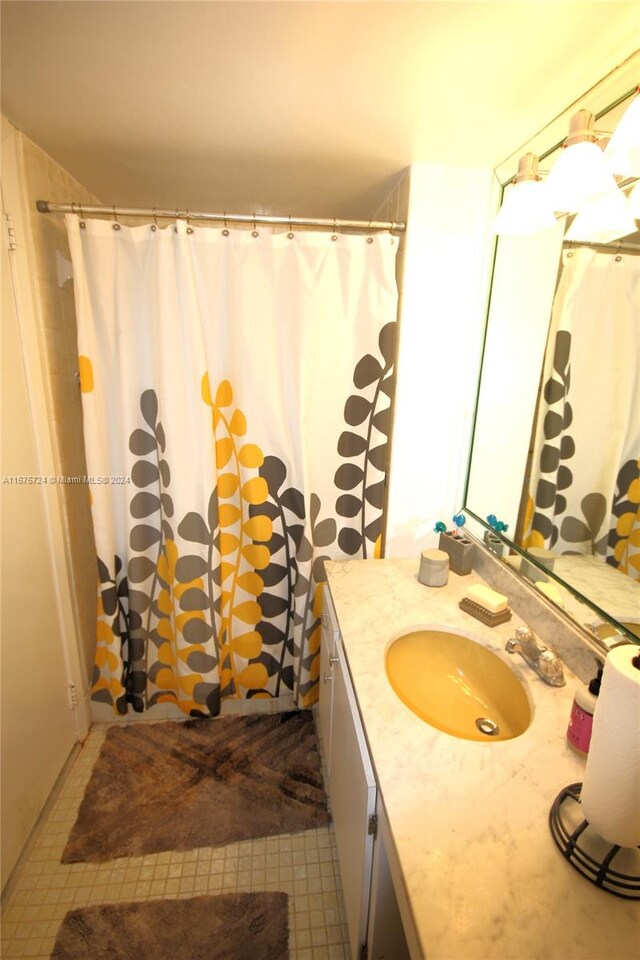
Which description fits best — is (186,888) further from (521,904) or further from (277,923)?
(521,904)

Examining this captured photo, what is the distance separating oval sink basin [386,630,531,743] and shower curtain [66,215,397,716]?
537mm

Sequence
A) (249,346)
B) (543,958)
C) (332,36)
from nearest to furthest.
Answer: (543,958) → (332,36) → (249,346)

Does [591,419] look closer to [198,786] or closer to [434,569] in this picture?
[434,569]

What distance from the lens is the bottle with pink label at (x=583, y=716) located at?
0.78 meters

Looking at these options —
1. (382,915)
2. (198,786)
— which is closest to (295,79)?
(382,915)

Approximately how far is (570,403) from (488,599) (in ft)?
1.97

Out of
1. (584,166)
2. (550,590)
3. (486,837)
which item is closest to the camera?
(486,837)

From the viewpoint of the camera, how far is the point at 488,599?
1.21 m

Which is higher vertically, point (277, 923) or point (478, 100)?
point (478, 100)

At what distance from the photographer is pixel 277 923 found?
119 cm

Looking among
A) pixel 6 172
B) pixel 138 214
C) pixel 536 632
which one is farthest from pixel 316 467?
pixel 6 172

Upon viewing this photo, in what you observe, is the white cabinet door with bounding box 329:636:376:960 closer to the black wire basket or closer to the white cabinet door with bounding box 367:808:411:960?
the white cabinet door with bounding box 367:808:411:960

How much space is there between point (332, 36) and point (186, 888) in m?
2.29

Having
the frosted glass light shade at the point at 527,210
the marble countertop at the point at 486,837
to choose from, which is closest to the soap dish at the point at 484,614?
the marble countertop at the point at 486,837
